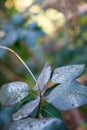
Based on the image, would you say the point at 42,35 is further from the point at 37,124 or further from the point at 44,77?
the point at 37,124

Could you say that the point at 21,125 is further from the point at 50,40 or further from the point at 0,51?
the point at 50,40

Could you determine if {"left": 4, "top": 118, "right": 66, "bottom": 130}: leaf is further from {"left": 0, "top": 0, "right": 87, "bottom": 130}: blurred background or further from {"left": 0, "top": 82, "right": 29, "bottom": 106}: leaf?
{"left": 0, "top": 0, "right": 87, "bottom": 130}: blurred background

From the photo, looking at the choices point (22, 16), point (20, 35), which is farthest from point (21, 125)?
point (22, 16)

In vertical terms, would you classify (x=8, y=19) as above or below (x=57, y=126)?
above

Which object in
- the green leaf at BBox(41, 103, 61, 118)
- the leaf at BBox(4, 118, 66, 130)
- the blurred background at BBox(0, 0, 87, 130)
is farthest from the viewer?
the blurred background at BBox(0, 0, 87, 130)

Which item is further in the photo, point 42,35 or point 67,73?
point 42,35

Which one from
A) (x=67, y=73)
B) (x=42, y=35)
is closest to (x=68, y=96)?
(x=67, y=73)

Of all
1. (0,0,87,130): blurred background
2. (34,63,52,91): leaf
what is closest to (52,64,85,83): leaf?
(34,63,52,91): leaf
